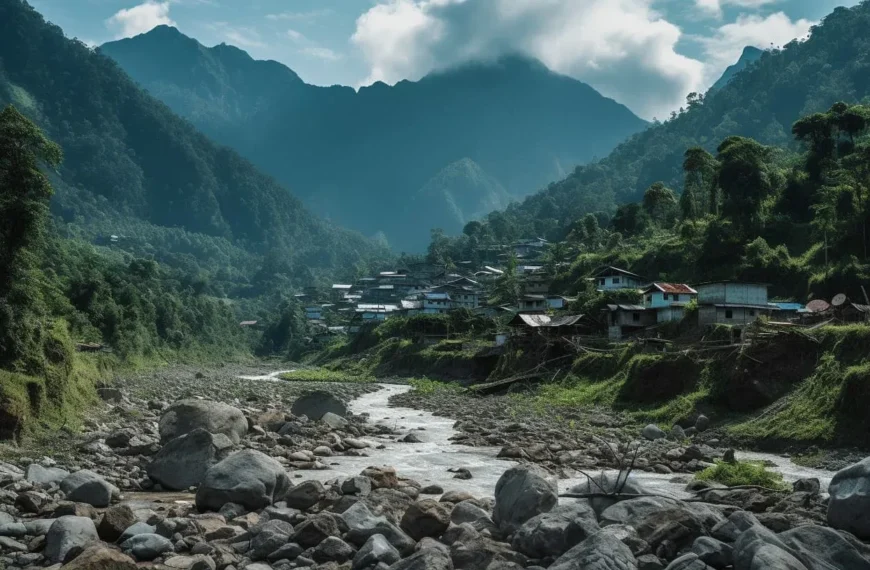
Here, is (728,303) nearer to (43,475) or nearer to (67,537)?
(43,475)

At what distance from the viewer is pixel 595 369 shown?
4500cm

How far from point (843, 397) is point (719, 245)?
46.3 meters

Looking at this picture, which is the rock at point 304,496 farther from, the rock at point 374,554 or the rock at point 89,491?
the rock at point 89,491

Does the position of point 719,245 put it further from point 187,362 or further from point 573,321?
point 187,362

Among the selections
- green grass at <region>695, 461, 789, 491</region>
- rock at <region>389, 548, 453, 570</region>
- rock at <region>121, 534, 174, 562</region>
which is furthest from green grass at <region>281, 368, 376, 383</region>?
rock at <region>389, 548, 453, 570</region>

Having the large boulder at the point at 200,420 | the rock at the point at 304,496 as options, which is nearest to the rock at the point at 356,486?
the rock at the point at 304,496

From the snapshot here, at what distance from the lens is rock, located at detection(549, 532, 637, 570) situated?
9.77 m

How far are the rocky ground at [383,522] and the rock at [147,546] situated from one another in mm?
20

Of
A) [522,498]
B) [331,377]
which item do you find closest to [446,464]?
[522,498]

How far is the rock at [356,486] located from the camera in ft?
52.0

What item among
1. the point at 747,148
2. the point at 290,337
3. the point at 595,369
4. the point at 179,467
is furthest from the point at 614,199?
the point at 179,467

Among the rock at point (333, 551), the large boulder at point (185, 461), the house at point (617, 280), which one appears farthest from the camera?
the house at point (617, 280)

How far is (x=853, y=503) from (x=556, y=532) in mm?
5383

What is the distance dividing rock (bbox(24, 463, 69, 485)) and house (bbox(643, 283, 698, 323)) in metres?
42.7
